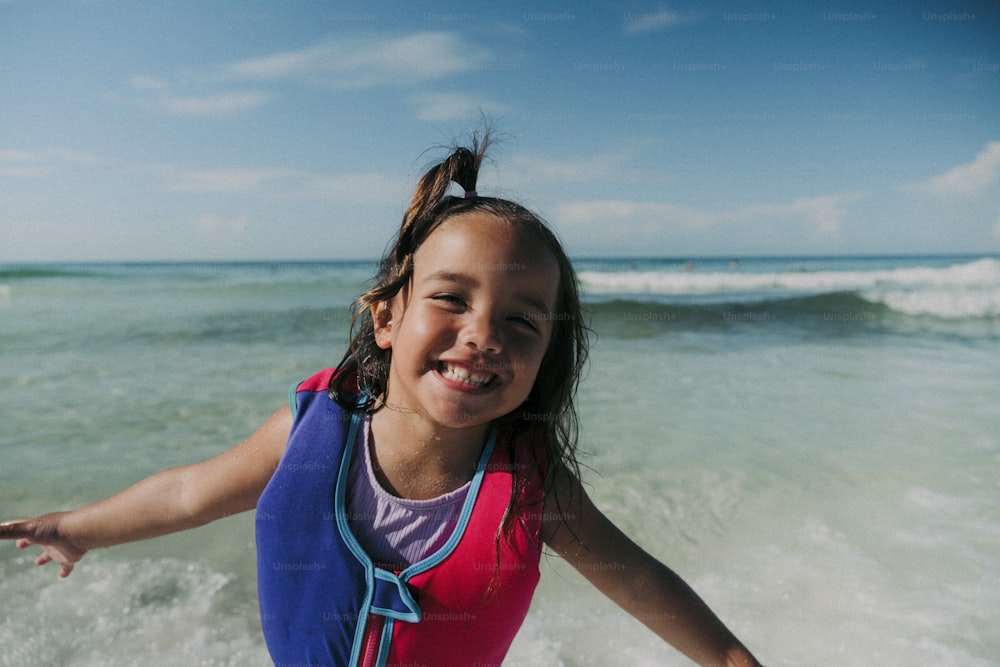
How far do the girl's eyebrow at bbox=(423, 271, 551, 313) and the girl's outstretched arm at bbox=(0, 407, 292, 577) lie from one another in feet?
1.79

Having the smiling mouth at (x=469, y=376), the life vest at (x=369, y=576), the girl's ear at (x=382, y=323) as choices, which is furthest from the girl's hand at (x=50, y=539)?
the smiling mouth at (x=469, y=376)

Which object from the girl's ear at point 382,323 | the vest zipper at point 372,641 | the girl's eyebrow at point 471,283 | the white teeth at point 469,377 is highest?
the girl's eyebrow at point 471,283

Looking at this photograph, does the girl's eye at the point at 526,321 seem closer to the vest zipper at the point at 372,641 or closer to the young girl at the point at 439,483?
the young girl at the point at 439,483

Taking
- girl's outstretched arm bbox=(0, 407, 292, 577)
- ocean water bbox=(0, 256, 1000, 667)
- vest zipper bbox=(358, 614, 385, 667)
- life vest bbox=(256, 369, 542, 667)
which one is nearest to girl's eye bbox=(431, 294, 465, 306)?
life vest bbox=(256, 369, 542, 667)

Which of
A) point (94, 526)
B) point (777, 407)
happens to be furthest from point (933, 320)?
point (94, 526)

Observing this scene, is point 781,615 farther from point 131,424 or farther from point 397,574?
point 131,424

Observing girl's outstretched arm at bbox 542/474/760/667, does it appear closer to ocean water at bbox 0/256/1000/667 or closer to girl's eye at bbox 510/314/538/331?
girl's eye at bbox 510/314/538/331

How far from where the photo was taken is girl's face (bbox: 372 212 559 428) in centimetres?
141

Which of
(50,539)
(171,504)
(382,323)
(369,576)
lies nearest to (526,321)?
(382,323)

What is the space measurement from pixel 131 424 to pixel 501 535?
12.6 ft

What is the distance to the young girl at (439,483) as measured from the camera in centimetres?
145

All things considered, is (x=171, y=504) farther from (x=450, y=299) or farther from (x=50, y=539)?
(x=450, y=299)

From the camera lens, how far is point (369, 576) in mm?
1464

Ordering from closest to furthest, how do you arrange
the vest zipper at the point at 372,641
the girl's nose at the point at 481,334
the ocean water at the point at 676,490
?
1. the girl's nose at the point at 481,334
2. the vest zipper at the point at 372,641
3. the ocean water at the point at 676,490
